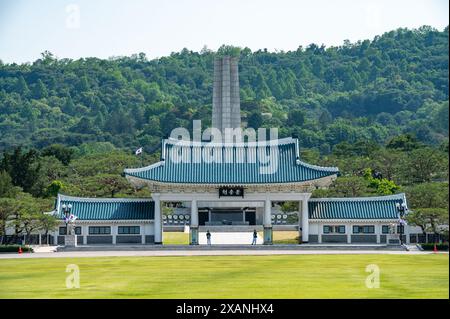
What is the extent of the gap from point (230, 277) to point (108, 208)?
1353 inches

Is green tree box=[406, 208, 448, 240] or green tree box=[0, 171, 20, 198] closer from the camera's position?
green tree box=[406, 208, 448, 240]

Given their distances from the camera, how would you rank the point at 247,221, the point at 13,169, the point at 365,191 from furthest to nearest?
the point at 247,221 → the point at 13,169 → the point at 365,191

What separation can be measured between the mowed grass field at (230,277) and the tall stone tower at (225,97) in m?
49.8

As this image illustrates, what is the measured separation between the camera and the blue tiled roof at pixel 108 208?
237ft

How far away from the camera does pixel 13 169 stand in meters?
97.9

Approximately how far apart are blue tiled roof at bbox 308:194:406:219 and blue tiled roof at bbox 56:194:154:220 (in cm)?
1308

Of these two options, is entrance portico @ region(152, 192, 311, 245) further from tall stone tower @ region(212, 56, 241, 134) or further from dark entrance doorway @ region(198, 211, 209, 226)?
dark entrance doorway @ region(198, 211, 209, 226)

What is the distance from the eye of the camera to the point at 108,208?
73.1 meters

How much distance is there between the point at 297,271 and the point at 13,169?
60.3 m

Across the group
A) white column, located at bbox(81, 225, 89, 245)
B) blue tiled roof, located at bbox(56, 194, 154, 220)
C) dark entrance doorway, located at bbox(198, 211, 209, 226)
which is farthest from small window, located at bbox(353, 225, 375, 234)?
dark entrance doorway, located at bbox(198, 211, 209, 226)

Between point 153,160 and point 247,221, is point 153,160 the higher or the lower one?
the higher one

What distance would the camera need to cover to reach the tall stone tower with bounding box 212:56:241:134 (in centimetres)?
10675
